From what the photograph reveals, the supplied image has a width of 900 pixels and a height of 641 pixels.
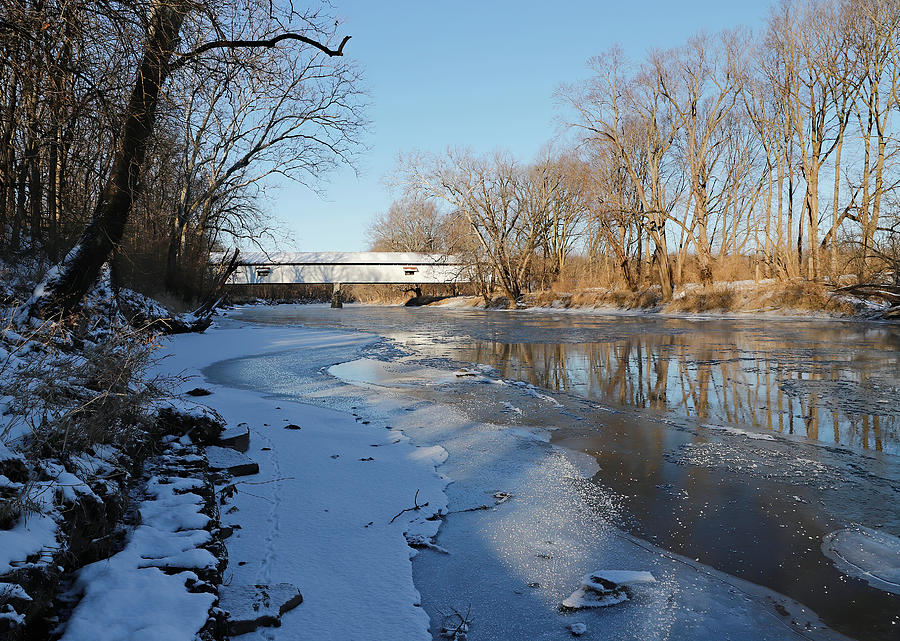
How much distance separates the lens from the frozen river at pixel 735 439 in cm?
273

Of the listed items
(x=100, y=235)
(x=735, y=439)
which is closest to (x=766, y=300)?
(x=735, y=439)

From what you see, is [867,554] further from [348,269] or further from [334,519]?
[348,269]

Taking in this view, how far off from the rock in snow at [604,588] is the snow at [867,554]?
94cm

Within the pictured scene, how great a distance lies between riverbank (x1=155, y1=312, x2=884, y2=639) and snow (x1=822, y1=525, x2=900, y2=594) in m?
0.50

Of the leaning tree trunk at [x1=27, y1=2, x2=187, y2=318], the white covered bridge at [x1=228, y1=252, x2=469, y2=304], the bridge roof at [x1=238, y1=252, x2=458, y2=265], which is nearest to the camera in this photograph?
the leaning tree trunk at [x1=27, y1=2, x2=187, y2=318]

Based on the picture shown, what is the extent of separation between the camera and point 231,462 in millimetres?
3742

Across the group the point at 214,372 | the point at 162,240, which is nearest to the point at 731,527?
the point at 214,372

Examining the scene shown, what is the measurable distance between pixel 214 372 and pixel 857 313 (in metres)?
19.9

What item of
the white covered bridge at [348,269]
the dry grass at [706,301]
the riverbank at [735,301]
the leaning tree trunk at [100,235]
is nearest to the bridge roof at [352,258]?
the white covered bridge at [348,269]

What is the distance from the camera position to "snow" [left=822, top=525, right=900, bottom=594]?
8.21ft

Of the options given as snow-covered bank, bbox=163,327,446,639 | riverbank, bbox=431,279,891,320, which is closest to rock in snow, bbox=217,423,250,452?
snow-covered bank, bbox=163,327,446,639

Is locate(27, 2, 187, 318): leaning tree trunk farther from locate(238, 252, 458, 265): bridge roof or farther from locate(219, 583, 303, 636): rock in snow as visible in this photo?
locate(238, 252, 458, 265): bridge roof

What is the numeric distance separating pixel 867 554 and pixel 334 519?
2683 mm

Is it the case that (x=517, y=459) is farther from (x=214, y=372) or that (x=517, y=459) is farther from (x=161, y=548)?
(x=214, y=372)
